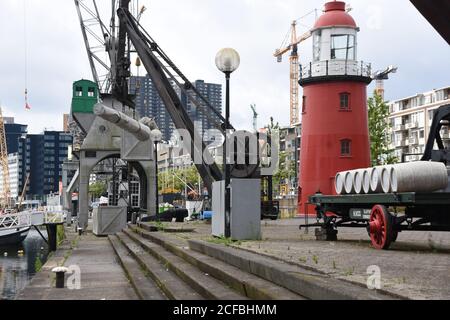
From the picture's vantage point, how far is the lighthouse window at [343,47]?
35375 mm

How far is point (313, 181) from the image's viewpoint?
36.5 meters

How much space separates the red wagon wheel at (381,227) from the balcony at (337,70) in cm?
2427

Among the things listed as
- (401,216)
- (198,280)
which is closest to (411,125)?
(401,216)

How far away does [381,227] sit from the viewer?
40.4 feet

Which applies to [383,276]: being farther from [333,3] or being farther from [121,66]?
[121,66]

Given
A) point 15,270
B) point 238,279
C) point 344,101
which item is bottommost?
point 15,270

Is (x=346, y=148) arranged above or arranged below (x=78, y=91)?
below

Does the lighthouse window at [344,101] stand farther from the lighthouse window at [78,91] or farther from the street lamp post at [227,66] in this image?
the lighthouse window at [78,91]

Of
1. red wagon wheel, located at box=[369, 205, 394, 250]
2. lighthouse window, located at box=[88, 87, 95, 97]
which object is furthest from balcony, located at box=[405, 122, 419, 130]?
red wagon wheel, located at box=[369, 205, 394, 250]

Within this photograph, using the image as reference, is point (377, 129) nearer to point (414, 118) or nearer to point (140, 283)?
point (140, 283)

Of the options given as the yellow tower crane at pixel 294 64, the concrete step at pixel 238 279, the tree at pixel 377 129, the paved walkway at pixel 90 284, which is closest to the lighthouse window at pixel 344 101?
the tree at pixel 377 129

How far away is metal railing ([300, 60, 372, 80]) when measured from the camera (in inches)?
1421

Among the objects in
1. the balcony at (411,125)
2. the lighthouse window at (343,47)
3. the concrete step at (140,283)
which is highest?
the balcony at (411,125)

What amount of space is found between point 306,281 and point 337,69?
101ft
